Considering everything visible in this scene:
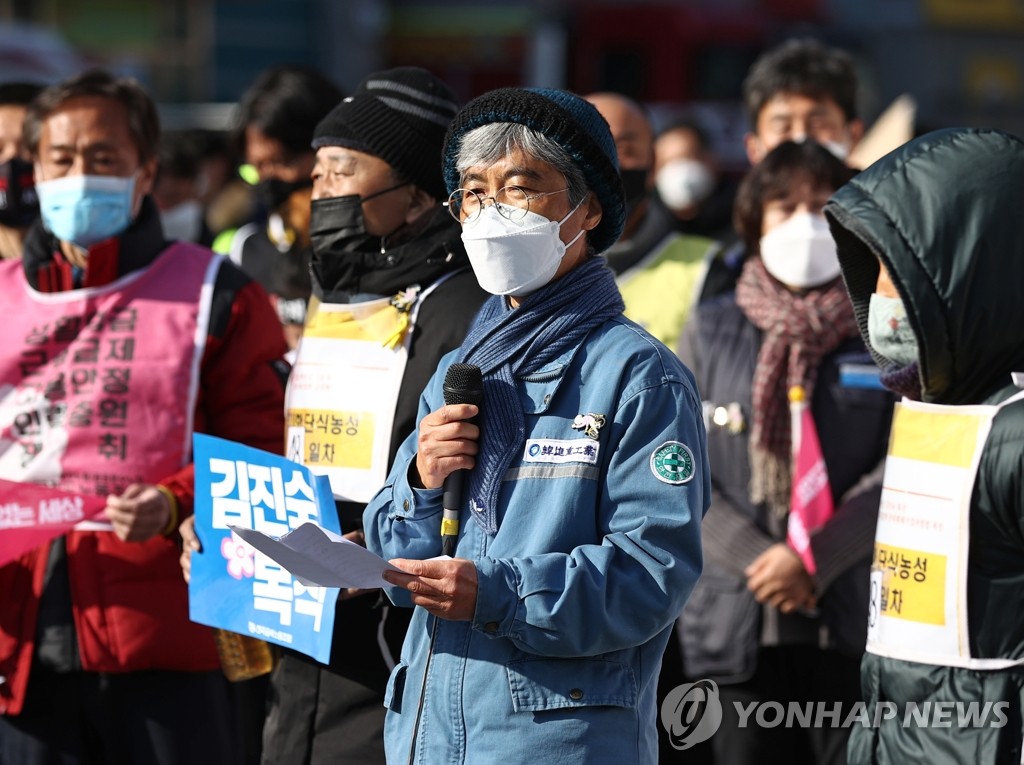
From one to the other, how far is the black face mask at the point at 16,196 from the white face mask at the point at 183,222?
3031 millimetres

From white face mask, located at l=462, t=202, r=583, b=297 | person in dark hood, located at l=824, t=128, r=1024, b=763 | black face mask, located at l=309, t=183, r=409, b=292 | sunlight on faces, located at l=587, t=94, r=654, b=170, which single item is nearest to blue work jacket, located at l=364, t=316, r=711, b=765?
white face mask, located at l=462, t=202, r=583, b=297

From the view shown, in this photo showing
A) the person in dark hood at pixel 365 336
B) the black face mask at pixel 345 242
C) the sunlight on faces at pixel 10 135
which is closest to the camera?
the person in dark hood at pixel 365 336

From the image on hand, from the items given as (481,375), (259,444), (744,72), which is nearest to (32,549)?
(259,444)

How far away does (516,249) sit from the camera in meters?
3.09

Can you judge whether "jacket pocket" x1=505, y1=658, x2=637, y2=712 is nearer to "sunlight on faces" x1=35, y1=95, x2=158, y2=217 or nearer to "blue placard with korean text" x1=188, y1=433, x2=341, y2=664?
"blue placard with korean text" x1=188, y1=433, x2=341, y2=664

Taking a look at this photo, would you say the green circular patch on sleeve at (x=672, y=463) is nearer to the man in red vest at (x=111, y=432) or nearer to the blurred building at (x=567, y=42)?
the man in red vest at (x=111, y=432)

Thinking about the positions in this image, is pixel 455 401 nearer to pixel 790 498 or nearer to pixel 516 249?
pixel 516 249

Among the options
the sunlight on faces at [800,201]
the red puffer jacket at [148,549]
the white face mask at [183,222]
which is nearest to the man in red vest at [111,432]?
the red puffer jacket at [148,549]

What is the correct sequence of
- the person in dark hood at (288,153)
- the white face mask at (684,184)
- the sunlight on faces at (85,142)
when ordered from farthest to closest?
the white face mask at (684,184) < the person in dark hood at (288,153) < the sunlight on faces at (85,142)

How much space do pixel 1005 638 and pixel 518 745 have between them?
3.26 ft

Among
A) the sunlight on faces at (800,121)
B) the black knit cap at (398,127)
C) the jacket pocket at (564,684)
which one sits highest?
the sunlight on faces at (800,121)

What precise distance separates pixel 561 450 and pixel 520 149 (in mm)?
619

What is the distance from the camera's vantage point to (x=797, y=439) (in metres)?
4.74

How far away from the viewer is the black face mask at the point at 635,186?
18.7 ft
